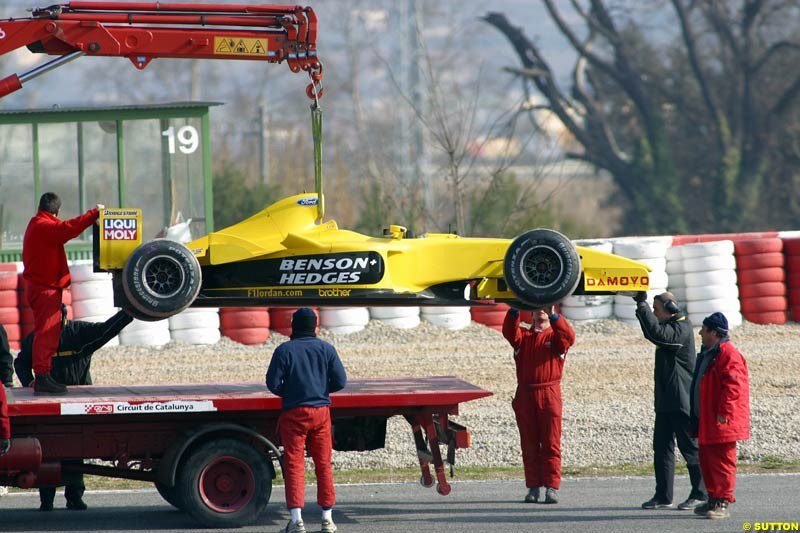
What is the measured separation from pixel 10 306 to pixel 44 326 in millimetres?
7591

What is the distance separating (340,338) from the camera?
18312 mm

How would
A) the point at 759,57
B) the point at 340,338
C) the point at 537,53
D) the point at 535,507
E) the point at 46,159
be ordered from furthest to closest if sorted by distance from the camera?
the point at 759,57 → the point at 537,53 → the point at 46,159 → the point at 340,338 → the point at 535,507

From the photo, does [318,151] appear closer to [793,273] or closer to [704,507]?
[704,507]

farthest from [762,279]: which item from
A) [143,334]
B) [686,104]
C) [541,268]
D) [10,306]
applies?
[686,104]

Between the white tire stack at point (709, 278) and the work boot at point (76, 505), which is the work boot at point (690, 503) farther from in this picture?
the white tire stack at point (709, 278)

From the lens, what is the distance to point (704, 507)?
9523 millimetres

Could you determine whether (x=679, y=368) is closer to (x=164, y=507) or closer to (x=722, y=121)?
(x=164, y=507)

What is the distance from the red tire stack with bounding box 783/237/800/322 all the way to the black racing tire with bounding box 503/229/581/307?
9.84 metres

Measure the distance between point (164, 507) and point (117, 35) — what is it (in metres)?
3.99

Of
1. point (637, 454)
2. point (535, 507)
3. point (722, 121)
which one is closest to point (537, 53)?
point (722, 121)

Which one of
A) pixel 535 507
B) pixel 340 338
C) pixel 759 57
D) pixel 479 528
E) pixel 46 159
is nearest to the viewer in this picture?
pixel 479 528

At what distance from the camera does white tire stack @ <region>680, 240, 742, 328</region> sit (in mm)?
18312

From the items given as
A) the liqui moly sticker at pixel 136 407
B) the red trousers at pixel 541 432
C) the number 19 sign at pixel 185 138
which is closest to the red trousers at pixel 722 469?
the red trousers at pixel 541 432

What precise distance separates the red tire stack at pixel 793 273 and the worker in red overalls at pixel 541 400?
9.45 m
